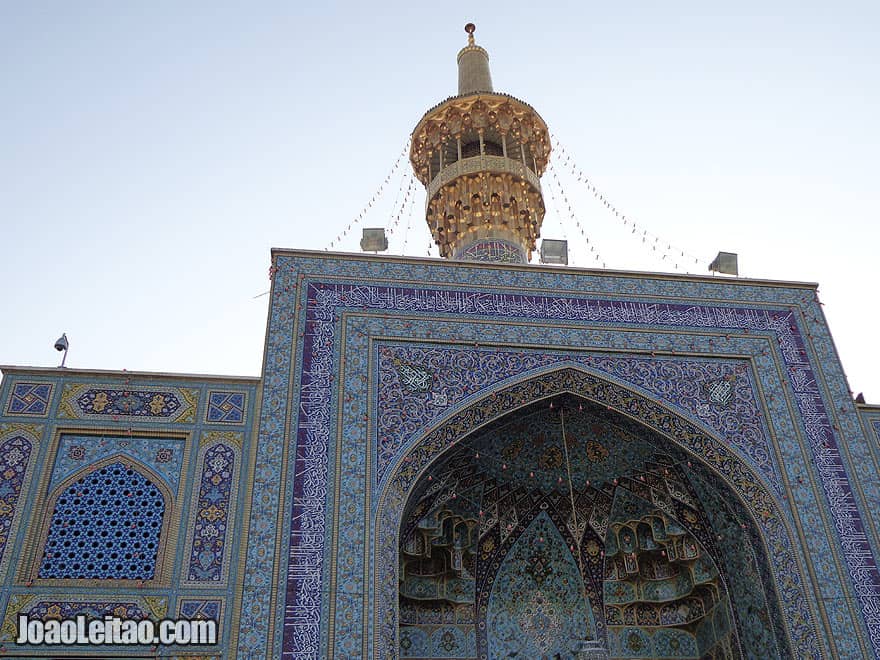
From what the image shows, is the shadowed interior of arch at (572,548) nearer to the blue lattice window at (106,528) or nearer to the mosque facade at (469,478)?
the mosque facade at (469,478)

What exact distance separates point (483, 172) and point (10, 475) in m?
6.25

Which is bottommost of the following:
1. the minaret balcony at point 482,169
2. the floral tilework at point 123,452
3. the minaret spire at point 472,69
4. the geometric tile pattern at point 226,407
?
the floral tilework at point 123,452

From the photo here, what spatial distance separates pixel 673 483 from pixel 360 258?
11.6ft

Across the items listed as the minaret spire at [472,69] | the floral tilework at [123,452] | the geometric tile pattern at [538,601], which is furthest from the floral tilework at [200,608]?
the minaret spire at [472,69]

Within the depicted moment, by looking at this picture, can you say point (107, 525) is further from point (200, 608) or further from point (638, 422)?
point (638, 422)

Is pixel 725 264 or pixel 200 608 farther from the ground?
pixel 725 264

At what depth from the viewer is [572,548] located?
28.7 ft

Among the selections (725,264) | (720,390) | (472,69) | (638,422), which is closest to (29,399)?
(638,422)

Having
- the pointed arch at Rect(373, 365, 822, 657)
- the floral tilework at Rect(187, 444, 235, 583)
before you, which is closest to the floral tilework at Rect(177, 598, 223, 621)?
the floral tilework at Rect(187, 444, 235, 583)

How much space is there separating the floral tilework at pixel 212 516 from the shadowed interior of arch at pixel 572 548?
67.9 inches

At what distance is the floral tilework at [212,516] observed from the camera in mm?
6410

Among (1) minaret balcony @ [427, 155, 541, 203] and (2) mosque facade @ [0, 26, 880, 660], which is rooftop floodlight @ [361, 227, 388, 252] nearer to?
(2) mosque facade @ [0, 26, 880, 660]

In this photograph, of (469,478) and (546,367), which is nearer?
(546,367)

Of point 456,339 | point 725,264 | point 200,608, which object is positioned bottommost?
point 200,608
